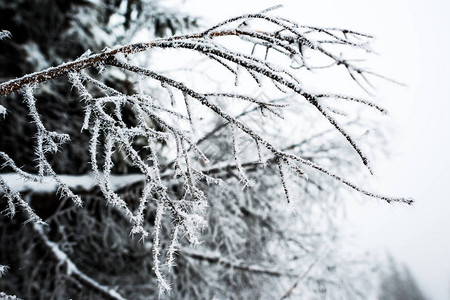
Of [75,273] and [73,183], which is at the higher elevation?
[73,183]

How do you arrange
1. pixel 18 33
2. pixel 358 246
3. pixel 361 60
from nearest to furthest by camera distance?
1. pixel 361 60
2. pixel 18 33
3. pixel 358 246

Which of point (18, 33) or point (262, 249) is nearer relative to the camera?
point (18, 33)

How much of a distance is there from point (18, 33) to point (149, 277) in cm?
408

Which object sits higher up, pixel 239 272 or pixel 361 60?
pixel 361 60

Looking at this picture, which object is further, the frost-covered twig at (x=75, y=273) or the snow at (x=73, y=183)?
the frost-covered twig at (x=75, y=273)

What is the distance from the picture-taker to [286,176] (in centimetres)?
145

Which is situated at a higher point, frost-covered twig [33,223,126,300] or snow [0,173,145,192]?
snow [0,173,145,192]

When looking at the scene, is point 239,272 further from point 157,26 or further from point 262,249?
point 157,26

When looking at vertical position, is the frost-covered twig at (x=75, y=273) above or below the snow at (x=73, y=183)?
below

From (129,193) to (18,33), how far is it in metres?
2.97

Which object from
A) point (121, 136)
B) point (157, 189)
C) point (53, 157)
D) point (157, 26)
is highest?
point (157, 26)

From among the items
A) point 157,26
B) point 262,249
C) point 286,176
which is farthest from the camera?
point 157,26

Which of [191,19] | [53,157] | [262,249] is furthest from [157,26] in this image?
[262,249]

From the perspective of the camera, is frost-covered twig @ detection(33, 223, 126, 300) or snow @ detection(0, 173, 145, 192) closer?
snow @ detection(0, 173, 145, 192)
